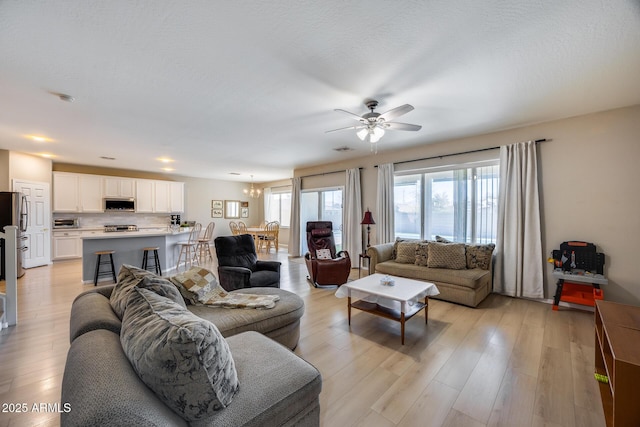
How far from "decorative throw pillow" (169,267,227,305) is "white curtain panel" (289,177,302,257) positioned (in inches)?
189

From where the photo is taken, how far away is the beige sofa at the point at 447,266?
347 centimetres

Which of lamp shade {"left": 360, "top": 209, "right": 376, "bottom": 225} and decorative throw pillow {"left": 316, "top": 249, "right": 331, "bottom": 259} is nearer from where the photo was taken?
decorative throw pillow {"left": 316, "top": 249, "right": 331, "bottom": 259}

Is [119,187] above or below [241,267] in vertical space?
above

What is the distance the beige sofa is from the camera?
137 inches

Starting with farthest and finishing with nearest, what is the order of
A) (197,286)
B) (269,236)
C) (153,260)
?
(269,236)
(153,260)
(197,286)

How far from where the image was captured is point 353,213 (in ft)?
19.2

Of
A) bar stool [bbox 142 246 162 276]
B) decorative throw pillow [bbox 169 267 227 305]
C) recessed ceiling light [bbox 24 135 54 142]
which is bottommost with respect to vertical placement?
bar stool [bbox 142 246 162 276]

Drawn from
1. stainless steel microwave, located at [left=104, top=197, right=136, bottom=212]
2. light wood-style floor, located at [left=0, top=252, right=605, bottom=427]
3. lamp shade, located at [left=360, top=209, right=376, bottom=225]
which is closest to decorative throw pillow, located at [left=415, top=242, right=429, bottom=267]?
light wood-style floor, located at [left=0, top=252, right=605, bottom=427]

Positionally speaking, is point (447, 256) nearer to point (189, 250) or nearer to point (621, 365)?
point (621, 365)

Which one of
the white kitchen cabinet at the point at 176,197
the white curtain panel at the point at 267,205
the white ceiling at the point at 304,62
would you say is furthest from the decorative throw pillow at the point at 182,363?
the white curtain panel at the point at 267,205

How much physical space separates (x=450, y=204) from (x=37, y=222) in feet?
28.5

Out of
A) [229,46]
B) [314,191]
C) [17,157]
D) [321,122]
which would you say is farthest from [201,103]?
[17,157]

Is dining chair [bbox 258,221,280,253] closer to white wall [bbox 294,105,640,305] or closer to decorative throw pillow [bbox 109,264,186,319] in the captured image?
white wall [bbox 294,105,640,305]

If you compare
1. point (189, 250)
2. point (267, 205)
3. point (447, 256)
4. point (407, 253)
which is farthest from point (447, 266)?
point (267, 205)
